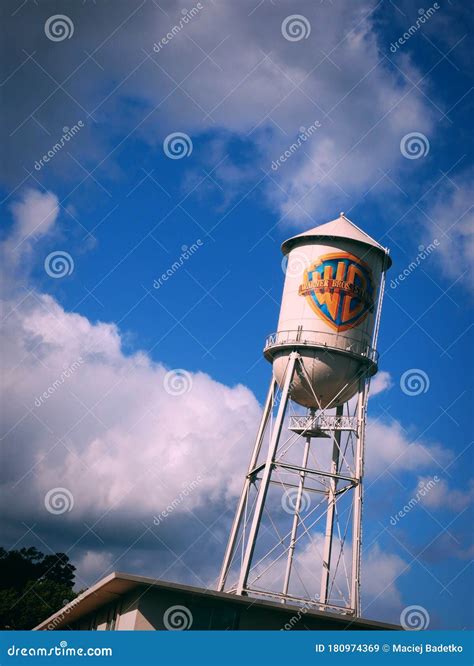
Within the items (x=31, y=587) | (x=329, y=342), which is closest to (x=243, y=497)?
(x=329, y=342)

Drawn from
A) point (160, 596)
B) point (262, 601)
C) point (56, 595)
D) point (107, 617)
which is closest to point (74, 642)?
point (160, 596)

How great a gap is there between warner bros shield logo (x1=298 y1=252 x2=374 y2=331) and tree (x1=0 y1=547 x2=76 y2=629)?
40.6 metres

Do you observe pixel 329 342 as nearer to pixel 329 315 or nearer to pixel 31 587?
pixel 329 315

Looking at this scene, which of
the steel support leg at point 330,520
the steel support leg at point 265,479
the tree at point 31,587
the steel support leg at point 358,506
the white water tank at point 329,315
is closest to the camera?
the steel support leg at point 265,479

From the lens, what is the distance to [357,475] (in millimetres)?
28609

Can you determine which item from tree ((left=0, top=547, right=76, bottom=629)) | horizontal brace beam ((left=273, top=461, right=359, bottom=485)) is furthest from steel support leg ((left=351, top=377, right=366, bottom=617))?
tree ((left=0, top=547, right=76, bottom=629))

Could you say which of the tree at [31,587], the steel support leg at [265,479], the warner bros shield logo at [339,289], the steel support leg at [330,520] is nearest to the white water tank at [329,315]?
the warner bros shield logo at [339,289]

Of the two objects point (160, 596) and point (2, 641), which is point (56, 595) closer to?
point (160, 596)

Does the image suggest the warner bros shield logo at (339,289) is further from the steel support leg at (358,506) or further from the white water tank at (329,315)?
the steel support leg at (358,506)

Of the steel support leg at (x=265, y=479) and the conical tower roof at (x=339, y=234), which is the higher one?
the conical tower roof at (x=339, y=234)

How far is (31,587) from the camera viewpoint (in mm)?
62812

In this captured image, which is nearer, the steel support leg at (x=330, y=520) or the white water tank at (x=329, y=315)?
the steel support leg at (x=330, y=520)

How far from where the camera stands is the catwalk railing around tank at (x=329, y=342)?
28766 millimetres

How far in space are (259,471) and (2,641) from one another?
13.9 m
